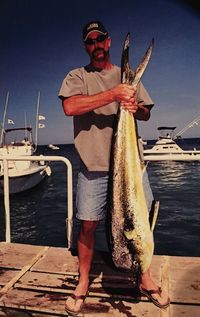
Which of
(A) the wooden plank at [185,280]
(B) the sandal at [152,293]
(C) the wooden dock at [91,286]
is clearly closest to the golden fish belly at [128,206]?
(C) the wooden dock at [91,286]

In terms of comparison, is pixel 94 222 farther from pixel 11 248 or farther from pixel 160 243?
pixel 160 243

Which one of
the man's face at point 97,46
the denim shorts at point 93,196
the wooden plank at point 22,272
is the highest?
the man's face at point 97,46

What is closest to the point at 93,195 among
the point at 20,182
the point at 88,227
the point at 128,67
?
the point at 88,227

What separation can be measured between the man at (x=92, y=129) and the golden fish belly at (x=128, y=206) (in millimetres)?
322

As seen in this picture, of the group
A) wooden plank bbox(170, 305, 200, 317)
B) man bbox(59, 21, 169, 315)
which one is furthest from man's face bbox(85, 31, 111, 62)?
wooden plank bbox(170, 305, 200, 317)

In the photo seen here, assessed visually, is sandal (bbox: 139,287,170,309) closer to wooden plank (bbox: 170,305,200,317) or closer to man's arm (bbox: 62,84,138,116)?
wooden plank (bbox: 170,305,200,317)

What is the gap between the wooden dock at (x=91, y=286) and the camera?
2.55m

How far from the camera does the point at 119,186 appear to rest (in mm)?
2143

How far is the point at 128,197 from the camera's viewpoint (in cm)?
208

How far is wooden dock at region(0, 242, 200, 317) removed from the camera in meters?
2.55

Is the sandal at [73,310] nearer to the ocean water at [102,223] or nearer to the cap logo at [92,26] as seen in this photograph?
the cap logo at [92,26]

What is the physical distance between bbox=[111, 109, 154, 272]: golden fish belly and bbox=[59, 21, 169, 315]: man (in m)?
0.32

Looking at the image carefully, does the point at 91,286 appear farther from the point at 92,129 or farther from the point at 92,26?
the point at 92,26

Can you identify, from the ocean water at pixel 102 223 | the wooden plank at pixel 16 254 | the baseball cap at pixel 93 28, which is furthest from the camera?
the ocean water at pixel 102 223
